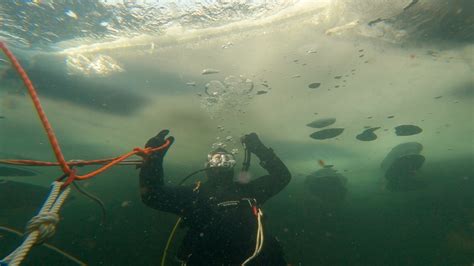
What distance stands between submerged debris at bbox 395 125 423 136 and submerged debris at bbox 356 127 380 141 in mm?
1254

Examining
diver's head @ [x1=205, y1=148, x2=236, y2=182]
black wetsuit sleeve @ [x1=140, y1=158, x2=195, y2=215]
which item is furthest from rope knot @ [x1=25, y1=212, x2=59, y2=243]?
diver's head @ [x1=205, y1=148, x2=236, y2=182]

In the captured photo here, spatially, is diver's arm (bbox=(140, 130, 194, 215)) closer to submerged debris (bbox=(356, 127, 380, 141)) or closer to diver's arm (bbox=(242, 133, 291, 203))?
diver's arm (bbox=(242, 133, 291, 203))

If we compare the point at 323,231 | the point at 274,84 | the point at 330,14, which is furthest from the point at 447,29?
the point at 323,231

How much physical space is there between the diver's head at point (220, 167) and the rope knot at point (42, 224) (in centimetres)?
488

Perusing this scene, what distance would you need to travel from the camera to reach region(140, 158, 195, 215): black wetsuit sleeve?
4816 millimetres

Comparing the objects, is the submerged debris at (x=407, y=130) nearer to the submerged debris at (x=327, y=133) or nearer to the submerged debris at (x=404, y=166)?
the submerged debris at (x=404, y=166)

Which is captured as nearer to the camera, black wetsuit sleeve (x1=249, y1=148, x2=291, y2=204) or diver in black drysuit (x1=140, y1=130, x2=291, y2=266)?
diver in black drysuit (x1=140, y1=130, x2=291, y2=266)

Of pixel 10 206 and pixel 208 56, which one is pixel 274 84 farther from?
pixel 10 206

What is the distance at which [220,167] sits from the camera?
A: 680cm

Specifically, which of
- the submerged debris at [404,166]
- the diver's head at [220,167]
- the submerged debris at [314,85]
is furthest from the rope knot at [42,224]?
the submerged debris at [404,166]

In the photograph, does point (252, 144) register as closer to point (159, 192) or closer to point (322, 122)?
point (159, 192)

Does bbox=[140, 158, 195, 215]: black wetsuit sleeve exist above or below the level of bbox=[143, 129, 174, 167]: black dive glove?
below

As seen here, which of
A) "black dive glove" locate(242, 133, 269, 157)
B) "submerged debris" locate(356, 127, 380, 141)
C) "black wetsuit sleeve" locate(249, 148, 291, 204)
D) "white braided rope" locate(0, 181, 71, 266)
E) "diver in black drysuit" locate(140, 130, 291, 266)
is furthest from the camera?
"submerged debris" locate(356, 127, 380, 141)

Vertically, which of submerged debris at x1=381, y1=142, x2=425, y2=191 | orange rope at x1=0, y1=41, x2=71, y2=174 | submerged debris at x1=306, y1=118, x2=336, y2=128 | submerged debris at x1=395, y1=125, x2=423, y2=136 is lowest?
submerged debris at x1=381, y1=142, x2=425, y2=191
